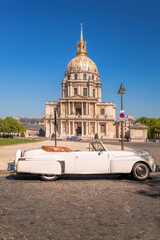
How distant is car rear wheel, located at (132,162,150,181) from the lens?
24.3 feet

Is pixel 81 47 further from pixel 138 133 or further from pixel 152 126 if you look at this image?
pixel 138 133

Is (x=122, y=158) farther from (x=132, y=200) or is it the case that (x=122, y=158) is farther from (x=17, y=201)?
(x=17, y=201)

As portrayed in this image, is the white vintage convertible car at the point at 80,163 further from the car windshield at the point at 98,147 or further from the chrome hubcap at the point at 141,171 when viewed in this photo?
the car windshield at the point at 98,147

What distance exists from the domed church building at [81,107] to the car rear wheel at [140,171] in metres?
62.1

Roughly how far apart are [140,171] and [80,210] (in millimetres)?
3673

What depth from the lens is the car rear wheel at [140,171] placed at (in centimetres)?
740

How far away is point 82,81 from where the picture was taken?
270 ft

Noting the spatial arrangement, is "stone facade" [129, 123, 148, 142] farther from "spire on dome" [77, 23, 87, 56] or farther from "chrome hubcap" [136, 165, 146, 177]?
"spire on dome" [77, 23, 87, 56]

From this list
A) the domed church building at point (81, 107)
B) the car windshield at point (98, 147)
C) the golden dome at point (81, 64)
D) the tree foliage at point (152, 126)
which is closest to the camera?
the car windshield at point (98, 147)

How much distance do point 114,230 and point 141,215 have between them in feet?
3.04

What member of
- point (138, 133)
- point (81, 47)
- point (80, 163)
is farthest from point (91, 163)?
point (81, 47)

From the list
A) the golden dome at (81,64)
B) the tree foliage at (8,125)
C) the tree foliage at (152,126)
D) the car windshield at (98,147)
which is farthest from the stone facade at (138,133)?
the tree foliage at (8,125)

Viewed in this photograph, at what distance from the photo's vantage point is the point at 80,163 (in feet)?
23.6

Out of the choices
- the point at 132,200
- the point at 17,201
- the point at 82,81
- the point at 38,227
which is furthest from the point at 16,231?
the point at 82,81
